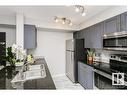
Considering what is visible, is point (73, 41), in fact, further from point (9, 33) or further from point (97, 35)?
point (9, 33)

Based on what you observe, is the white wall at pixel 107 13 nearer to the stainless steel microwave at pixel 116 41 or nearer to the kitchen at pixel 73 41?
the kitchen at pixel 73 41

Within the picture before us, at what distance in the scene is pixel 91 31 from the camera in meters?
3.68

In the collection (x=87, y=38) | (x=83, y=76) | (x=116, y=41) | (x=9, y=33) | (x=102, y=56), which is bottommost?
(x=83, y=76)

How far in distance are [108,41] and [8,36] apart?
2.96 m

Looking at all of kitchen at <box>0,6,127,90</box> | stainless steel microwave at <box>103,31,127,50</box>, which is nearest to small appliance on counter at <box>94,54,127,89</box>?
kitchen at <box>0,6,127,90</box>

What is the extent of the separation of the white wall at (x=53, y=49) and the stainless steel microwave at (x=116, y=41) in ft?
8.67

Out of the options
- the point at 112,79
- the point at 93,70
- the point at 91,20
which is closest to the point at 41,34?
the point at 91,20

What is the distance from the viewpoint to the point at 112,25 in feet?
8.72

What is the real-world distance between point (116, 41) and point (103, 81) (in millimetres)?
765

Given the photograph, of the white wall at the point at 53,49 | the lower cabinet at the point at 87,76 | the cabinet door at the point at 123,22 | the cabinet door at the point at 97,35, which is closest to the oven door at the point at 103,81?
the lower cabinet at the point at 87,76

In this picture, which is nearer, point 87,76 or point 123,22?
point 123,22

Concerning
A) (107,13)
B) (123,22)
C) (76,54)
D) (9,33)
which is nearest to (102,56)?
(76,54)

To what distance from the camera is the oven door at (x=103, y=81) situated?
2246 millimetres

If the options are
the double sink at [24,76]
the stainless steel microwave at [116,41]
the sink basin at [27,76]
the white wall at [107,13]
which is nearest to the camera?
the double sink at [24,76]
